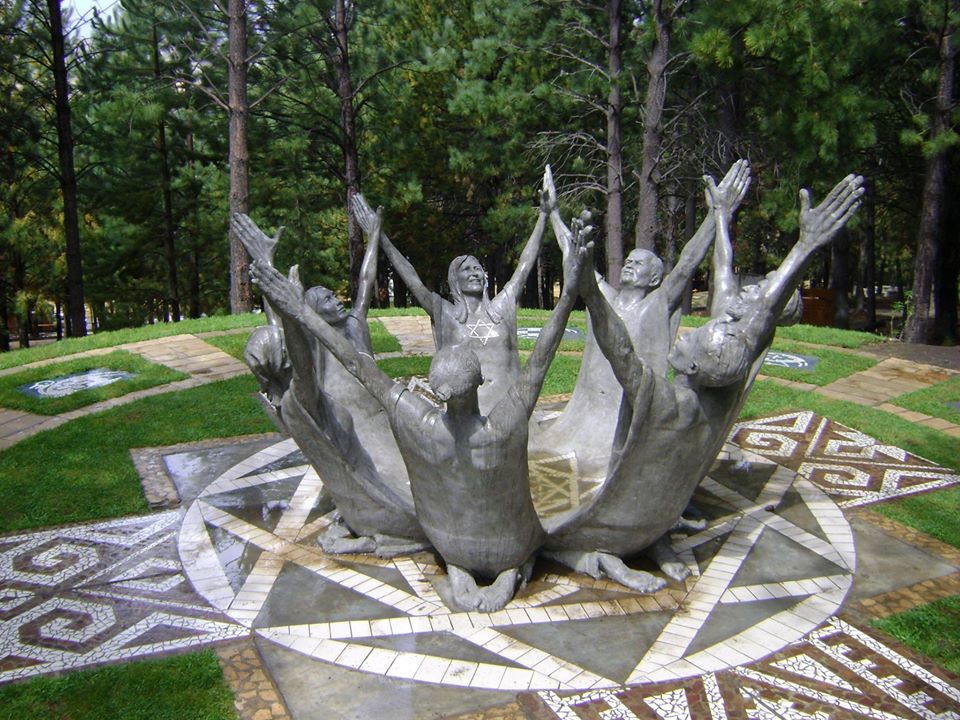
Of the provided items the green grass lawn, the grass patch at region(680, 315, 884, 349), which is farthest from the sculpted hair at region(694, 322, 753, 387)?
the grass patch at region(680, 315, 884, 349)

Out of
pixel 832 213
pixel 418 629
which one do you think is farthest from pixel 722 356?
pixel 418 629

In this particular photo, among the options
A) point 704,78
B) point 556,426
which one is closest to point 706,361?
point 556,426

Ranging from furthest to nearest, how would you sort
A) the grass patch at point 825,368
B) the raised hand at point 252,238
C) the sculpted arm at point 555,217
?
the grass patch at point 825,368
the sculpted arm at point 555,217
the raised hand at point 252,238

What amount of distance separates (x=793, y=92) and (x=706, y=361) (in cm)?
1003

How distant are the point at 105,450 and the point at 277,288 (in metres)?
4.85

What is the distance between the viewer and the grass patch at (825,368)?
10.6m

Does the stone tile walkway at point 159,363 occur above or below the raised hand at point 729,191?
below

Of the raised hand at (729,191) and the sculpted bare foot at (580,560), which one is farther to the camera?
the raised hand at (729,191)

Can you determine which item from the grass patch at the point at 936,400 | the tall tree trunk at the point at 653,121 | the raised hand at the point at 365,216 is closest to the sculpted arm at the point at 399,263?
the raised hand at the point at 365,216

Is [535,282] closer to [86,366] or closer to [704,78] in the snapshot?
[704,78]

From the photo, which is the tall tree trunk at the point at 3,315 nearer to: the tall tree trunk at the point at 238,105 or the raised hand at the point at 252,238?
the tall tree trunk at the point at 238,105

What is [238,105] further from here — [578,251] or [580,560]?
[578,251]

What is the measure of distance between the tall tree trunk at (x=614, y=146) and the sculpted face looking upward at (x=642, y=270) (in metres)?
7.59

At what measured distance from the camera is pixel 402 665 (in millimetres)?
4023
